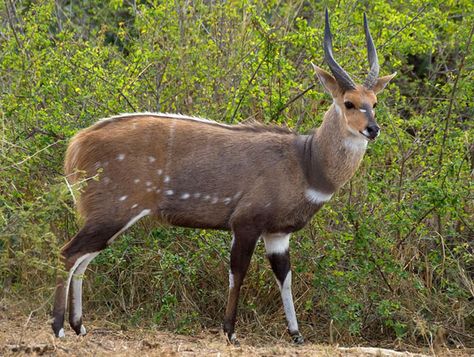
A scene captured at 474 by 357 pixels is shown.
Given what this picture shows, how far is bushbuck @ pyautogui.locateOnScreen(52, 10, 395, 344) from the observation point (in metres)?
6.59

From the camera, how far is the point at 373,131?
21.3ft

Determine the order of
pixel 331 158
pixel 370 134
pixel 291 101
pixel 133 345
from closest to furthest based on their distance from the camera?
pixel 133 345
pixel 370 134
pixel 331 158
pixel 291 101

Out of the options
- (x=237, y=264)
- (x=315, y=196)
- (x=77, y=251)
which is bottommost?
(x=237, y=264)

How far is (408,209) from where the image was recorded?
7332mm

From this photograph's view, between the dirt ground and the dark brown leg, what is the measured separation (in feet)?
0.39

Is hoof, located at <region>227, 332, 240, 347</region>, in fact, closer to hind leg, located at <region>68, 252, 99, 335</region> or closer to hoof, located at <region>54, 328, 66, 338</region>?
hind leg, located at <region>68, 252, 99, 335</region>

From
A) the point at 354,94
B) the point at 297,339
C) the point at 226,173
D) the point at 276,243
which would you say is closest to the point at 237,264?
the point at 276,243

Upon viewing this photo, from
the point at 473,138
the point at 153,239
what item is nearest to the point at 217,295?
the point at 153,239

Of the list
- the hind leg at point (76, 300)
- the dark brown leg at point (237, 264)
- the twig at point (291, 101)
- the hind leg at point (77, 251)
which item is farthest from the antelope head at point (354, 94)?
the hind leg at point (76, 300)

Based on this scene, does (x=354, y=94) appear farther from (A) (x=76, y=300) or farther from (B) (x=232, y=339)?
(A) (x=76, y=300)

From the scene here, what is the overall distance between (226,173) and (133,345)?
1420 mm

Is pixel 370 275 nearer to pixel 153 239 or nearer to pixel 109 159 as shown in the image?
pixel 153 239

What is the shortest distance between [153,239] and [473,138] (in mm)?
2738

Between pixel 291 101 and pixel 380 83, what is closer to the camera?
pixel 380 83
